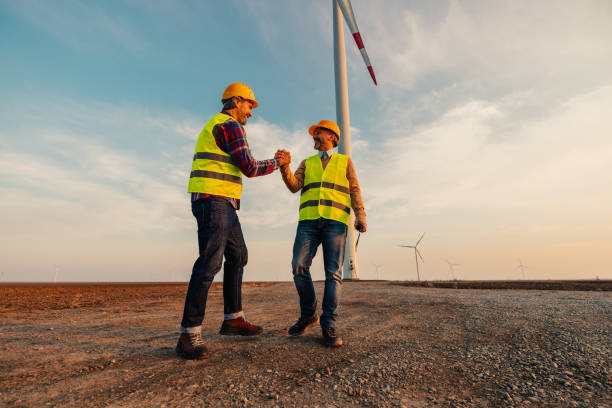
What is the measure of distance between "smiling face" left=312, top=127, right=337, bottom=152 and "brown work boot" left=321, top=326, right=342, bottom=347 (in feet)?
7.97

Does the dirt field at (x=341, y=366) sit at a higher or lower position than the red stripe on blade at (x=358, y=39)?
lower

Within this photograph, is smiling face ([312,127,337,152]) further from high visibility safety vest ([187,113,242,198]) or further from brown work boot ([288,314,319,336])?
brown work boot ([288,314,319,336])

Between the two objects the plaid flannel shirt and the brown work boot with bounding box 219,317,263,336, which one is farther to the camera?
the brown work boot with bounding box 219,317,263,336

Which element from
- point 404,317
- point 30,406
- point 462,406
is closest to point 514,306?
point 404,317

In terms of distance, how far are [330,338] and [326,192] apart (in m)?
1.80

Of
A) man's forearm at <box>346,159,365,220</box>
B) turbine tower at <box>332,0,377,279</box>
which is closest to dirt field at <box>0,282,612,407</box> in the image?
man's forearm at <box>346,159,365,220</box>

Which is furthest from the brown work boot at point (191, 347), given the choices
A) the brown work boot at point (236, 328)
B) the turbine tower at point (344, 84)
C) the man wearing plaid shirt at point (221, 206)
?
the turbine tower at point (344, 84)

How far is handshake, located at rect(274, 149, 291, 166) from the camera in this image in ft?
13.7

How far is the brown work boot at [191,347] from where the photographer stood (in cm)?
315

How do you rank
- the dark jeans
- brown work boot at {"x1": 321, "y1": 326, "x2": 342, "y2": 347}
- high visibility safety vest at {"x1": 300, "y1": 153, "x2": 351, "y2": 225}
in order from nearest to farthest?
the dark jeans
brown work boot at {"x1": 321, "y1": 326, "x2": 342, "y2": 347}
high visibility safety vest at {"x1": 300, "y1": 153, "x2": 351, "y2": 225}

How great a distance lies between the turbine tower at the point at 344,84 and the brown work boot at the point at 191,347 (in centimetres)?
2019

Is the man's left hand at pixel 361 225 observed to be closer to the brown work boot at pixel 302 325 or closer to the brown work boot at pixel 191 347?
the brown work boot at pixel 302 325

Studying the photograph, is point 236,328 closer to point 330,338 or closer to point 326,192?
point 330,338

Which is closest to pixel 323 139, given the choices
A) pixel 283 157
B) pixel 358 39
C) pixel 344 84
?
pixel 283 157
